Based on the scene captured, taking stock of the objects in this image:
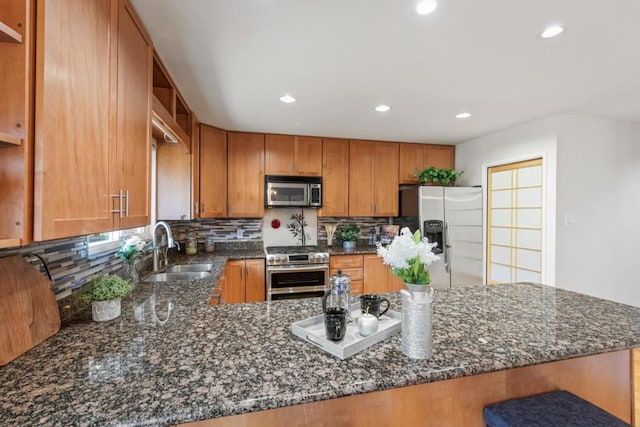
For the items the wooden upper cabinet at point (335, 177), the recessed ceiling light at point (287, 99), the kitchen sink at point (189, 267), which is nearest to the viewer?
the recessed ceiling light at point (287, 99)

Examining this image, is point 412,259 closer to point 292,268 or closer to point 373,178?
point 292,268

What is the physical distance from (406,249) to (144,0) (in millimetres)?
1574

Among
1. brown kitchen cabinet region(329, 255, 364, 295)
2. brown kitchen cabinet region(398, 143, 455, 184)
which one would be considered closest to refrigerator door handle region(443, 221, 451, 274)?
brown kitchen cabinet region(398, 143, 455, 184)

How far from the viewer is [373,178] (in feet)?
12.9

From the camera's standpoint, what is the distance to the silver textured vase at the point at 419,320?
929 mm

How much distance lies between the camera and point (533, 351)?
0.98m

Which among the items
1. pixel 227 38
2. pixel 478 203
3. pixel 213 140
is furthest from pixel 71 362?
pixel 478 203

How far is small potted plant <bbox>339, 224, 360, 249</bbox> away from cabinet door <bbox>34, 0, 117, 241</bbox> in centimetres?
297

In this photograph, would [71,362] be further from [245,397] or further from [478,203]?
[478,203]

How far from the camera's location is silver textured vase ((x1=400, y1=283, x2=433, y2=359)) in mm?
929

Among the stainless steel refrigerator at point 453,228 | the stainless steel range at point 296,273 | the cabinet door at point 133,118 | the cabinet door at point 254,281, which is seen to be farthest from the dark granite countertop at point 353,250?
the cabinet door at point 133,118

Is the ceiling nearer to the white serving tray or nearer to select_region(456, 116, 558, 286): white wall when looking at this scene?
select_region(456, 116, 558, 286): white wall

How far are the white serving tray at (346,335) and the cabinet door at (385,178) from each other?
2.80 m

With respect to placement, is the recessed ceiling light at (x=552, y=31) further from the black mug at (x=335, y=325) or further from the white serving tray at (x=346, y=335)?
the black mug at (x=335, y=325)
